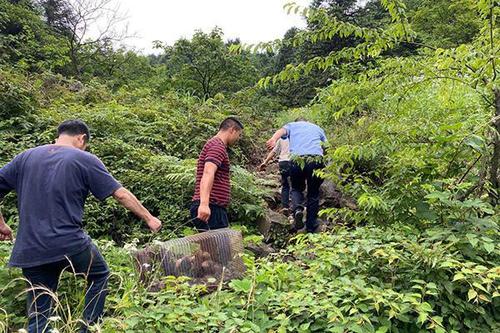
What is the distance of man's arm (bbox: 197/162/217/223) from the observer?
13.7 feet

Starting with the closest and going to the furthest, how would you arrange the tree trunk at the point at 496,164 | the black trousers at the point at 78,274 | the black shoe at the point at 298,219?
the black trousers at the point at 78,274 → the tree trunk at the point at 496,164 → the black shoe at the point at 298,219

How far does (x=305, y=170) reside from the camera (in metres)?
5.95

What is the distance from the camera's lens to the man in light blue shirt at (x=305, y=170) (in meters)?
5.90

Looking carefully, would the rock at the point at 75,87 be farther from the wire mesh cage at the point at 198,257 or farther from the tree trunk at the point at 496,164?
the tree trunk at the point at 496,164

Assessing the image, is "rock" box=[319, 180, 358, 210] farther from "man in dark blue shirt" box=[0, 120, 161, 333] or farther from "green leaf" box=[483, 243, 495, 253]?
"man in dark blue shirt" box=[0, 120, 161, 333]

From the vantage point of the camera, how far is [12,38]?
17797 millimetres

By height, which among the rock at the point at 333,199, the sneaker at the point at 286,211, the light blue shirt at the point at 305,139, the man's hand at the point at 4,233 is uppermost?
the light blue shirt at the point at 305,139

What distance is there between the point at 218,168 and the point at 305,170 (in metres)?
1.89

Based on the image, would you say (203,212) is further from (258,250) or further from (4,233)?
(4,233)

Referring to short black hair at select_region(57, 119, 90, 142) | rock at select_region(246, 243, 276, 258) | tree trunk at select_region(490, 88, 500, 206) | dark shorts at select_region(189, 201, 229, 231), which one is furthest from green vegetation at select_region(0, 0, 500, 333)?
short black hair at select_region(57, 119, 90, 142)

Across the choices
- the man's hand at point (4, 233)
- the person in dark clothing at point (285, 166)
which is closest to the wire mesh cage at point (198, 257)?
the man's hand at point (4, 233)

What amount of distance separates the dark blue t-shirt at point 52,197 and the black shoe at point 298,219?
3.55 m

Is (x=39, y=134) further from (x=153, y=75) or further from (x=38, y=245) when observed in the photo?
(x=153, y=75)

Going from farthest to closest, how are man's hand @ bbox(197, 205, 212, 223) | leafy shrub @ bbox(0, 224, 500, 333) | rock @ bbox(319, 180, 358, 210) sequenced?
rock @ bbox(319, 180, 358, 210)
man's hand @ bbox(197, 205, 212, 223)
leafy shrub @ bbox(0, 224, 500, 333)
